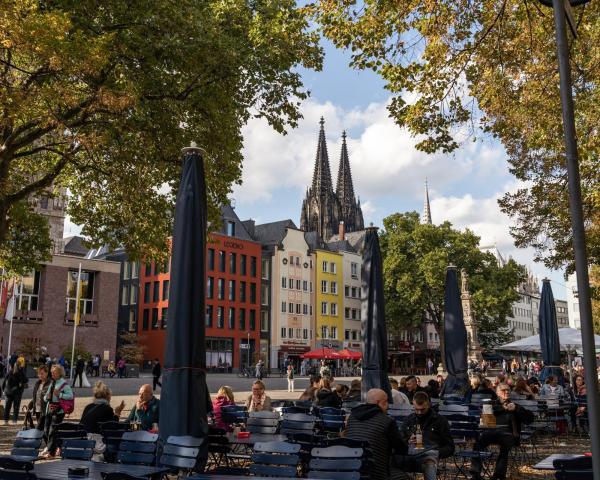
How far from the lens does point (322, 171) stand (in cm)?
11331

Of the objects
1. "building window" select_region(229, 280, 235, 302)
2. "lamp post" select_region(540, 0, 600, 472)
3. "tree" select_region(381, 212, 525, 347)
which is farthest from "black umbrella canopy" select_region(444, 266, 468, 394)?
"building window" select_region(229, 280, 235, 302)

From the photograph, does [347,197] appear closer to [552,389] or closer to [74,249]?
[74,249]

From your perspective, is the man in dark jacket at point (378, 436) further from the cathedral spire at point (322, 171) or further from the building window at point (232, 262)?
the cathedral spire at point (322, 171)

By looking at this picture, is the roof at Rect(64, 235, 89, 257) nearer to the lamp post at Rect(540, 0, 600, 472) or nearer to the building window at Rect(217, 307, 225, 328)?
the building window at Rect(217, 307, 225, 328)

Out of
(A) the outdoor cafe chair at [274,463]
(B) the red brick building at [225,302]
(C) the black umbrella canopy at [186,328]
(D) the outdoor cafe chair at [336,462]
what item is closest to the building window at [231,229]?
(B) the red brick building at [225,302]

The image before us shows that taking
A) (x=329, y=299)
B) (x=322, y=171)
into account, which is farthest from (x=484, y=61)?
(x=322, y=171)

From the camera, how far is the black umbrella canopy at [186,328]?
24.6ft

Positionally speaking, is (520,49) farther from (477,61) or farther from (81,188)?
(81,188)

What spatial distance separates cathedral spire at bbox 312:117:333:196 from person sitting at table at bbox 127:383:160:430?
9981cm

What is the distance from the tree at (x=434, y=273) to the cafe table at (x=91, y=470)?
55.0 m

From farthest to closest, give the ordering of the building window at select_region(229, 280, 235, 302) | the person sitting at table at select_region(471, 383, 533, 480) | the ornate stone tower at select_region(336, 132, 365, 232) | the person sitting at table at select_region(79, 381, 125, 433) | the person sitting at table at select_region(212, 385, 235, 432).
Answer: the ornate stone tower at select_region(336, 132, 365, 232) < the building window at select_region(229, 280, 235, 302) < the person sitting at table at select_region(212, 385, 235, 432) < the person sitting at table at select_region(79, 381, 125, 433) < the person sitting at table at select_region(471, 383, 533, 480)

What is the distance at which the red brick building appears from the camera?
6100 cm

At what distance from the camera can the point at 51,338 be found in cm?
4856

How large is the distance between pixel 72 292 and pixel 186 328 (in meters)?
46.4
